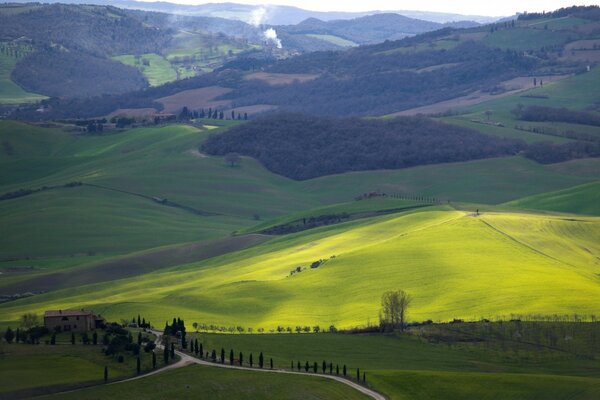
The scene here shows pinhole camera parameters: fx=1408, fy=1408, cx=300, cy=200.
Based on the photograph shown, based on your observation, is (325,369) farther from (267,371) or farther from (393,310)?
(393,310)

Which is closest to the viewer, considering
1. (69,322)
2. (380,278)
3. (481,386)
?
(481,386)

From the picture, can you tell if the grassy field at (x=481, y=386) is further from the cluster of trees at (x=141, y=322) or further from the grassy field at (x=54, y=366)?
the cluster of trees at (x=141, y=322)

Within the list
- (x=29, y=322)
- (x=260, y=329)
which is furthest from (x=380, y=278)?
(x=29, y=322)

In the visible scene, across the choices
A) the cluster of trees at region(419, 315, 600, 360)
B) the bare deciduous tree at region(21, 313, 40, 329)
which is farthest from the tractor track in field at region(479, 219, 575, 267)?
the bare deciduous tree at region(21, 313, 40, 329)

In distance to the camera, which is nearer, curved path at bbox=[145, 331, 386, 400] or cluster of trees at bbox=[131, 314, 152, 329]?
curved path at bbox=[145, 331, 386, 400]

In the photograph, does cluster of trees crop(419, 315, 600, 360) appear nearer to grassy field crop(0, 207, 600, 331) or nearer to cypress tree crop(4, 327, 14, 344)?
grassy field crop(0, 207, 600, 331)

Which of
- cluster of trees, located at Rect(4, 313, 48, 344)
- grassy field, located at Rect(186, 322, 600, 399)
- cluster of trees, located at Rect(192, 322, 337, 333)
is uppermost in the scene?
cluster of trees, located at Rect(4, 313, 48, 344)

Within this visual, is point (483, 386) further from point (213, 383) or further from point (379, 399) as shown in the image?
point (213, 383)
